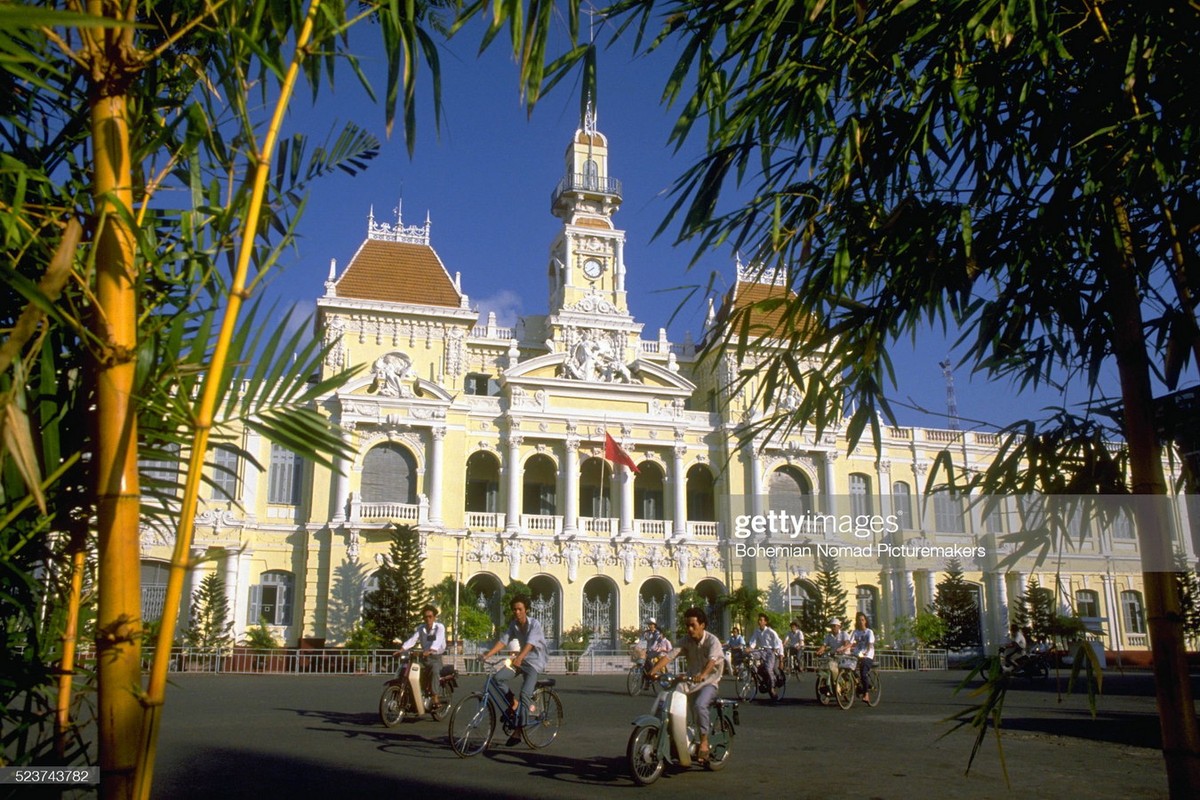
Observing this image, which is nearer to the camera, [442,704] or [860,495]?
[442,704]

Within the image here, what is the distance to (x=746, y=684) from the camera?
17.8 metres

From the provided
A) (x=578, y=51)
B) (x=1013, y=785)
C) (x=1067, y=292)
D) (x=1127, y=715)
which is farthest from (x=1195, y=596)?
(x=578, y=51)

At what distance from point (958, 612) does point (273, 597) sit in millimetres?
23394

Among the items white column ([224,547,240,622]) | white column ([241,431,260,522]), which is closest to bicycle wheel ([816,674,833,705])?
white column ([224,547,240,622])

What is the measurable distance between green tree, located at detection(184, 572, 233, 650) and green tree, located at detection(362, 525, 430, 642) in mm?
4013

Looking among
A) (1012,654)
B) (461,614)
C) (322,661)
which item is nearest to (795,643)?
(461,614)

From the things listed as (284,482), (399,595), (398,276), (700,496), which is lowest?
(399,595)

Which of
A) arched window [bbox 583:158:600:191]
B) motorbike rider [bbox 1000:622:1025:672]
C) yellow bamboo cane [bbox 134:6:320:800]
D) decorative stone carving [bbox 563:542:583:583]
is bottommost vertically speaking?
motorbike rider [bbox 1000:622:1025:672]

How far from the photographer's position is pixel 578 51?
3469 mm

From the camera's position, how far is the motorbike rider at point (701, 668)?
8070mm

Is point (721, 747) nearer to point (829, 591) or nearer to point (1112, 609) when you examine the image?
point (829, 591)

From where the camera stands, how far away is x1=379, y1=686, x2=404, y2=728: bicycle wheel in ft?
37.3

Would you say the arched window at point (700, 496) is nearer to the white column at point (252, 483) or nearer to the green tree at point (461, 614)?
the green tree at point (461, 614)

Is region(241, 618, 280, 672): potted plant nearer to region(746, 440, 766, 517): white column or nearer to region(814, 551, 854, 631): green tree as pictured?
region(746, 440, 766, 517): white column
